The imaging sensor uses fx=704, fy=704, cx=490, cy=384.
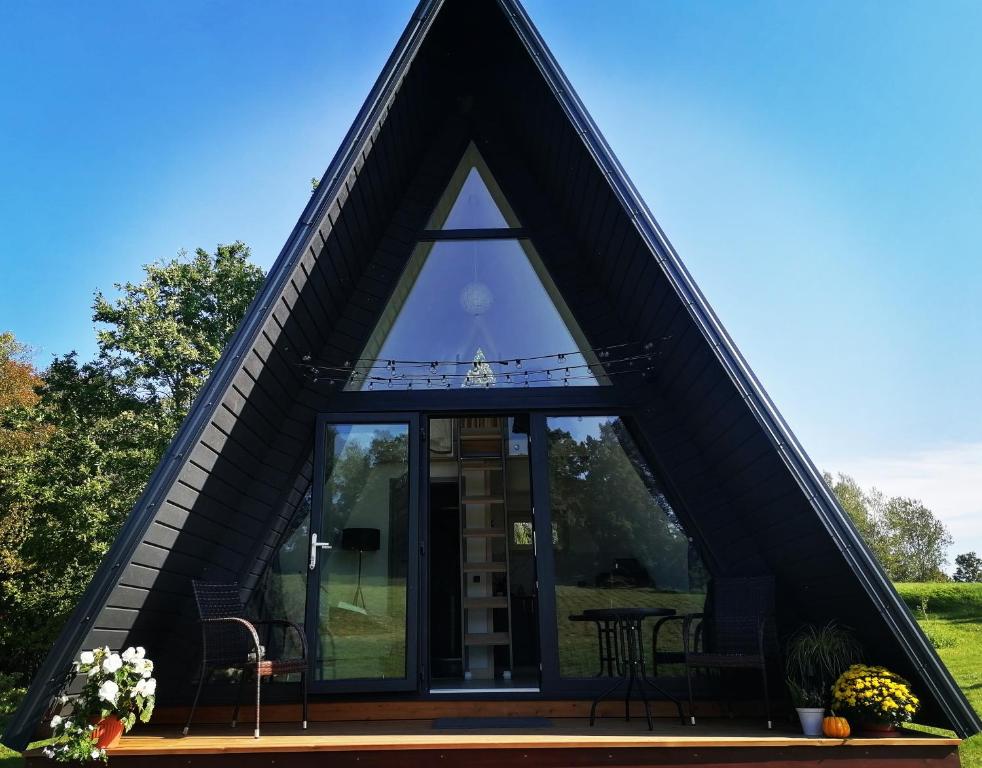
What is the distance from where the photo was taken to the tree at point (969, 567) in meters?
25.4

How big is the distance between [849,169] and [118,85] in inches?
310

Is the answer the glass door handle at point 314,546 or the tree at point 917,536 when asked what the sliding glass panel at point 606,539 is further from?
the tree at point 917,536

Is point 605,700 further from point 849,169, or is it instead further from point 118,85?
point 118,85

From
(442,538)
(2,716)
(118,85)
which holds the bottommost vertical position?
(2,716)

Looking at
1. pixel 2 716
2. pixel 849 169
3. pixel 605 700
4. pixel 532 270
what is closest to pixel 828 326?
pixel 849 169

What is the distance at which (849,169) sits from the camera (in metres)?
6.89

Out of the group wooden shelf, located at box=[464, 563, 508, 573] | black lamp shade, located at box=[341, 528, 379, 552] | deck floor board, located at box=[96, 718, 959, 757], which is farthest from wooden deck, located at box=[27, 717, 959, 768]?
wooden shelf, located at box=[464, 563, 508, 573]

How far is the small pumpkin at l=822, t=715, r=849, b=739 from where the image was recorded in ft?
11.9

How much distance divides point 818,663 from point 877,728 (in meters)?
0.50

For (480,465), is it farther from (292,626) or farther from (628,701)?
(628,701)

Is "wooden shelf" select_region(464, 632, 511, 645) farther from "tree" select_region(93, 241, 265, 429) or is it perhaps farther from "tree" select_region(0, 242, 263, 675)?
"tree" select_region(93, 241, 265, 429)

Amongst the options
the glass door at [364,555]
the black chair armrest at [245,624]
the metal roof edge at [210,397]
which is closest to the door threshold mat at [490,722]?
the glass door at [364,555]

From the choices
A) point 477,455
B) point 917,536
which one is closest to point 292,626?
point 477,455

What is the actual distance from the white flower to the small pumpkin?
142 inches
